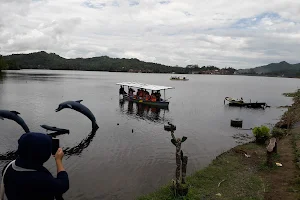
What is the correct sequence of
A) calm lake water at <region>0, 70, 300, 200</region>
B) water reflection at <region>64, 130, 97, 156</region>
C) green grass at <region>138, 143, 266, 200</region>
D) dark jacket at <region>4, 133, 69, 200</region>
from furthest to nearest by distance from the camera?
1. water reflection at <region>64, 130, 97, 156</region>
2. calm lake water at <region>0, 70, 300, 200</region>
3. green grass at <region>138, 143, 266, 200</region>
4. dark jacket at <region>4, 133, 69, 200</region>

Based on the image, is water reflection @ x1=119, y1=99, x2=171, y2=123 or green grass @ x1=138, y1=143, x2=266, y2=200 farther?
water reflection @ x1=119, y1=99, x2=171, y2=123

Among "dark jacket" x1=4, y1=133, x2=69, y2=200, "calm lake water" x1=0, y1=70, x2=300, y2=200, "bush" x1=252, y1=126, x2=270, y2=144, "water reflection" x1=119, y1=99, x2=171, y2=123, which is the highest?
"dark jacket" x1=4, y1=133, x2=69, y2=200

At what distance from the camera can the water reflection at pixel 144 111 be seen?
3509 cm

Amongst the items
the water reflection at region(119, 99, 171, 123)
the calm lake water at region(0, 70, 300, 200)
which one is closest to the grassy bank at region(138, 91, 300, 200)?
the calm lake water at region(0, 70, 300, 200)

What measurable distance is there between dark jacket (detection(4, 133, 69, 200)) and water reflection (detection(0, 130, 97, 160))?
53.3 ft

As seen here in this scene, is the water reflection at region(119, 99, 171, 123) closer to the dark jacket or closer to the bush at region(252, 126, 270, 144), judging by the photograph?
the bush at region(252, 126, 270, 144)

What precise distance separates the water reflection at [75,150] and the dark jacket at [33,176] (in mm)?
16257

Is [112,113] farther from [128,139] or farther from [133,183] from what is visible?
[133,183]

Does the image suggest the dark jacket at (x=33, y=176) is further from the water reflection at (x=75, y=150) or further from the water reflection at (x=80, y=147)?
the water reflection at (x=80, y=147)

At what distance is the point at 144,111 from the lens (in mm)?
39875

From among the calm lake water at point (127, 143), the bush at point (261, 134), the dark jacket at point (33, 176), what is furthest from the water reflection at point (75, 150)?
the dark jacket at point (33, 176)

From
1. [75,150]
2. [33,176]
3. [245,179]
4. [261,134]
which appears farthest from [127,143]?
[33,176]

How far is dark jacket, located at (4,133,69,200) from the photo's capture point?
149 inches

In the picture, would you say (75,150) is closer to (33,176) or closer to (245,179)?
(245,179)
